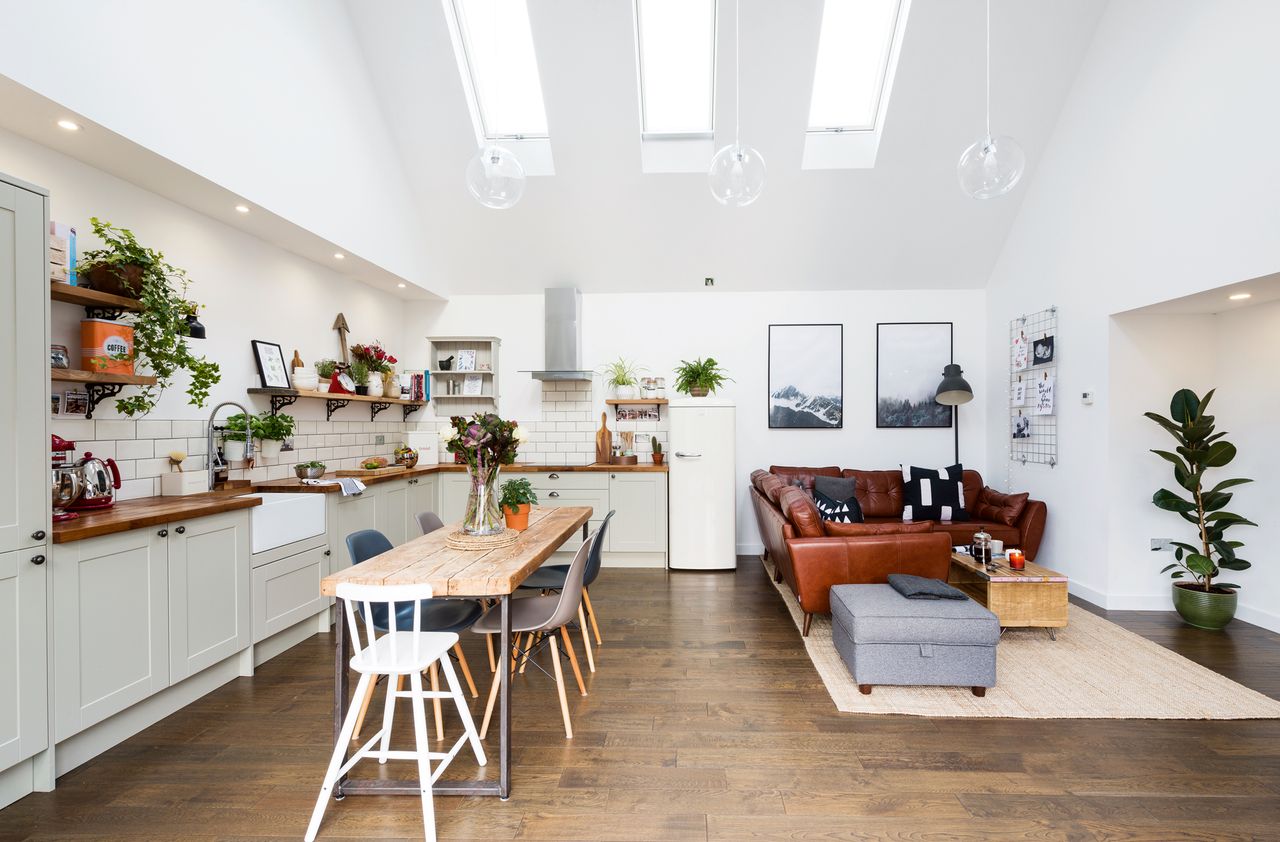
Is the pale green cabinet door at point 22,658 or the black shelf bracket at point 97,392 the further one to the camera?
the black shelf bracket at point 97,392

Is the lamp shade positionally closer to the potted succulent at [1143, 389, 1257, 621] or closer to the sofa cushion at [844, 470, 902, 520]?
the sofa cushion at [844, 470, 902, 520]

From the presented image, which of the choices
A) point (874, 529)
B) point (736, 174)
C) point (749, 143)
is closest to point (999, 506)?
point (874, 529)

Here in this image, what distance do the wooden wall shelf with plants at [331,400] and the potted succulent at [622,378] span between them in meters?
1.98

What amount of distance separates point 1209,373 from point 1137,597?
174cm

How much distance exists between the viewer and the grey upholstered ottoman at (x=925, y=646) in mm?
3035

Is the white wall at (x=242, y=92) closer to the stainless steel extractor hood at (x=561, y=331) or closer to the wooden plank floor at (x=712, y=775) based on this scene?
the stainless steel extractor hood at (x=561, y=331)

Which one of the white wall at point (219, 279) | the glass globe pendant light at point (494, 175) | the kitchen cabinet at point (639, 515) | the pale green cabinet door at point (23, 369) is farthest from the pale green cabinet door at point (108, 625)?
the kitchen cabinet at point (639, 515)

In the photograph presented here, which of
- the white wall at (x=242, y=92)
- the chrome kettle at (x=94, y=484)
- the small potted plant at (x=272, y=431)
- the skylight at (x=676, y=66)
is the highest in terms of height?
the skylight at (x=676, y=66)

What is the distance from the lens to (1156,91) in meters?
3.91

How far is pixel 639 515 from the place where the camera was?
19.1ft

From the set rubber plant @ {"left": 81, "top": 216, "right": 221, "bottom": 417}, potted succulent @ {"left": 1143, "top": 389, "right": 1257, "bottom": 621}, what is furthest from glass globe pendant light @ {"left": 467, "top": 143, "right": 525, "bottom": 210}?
potted succulent @ {"left": 1143, "top": 389, "right": 1257, "bottom": 621}

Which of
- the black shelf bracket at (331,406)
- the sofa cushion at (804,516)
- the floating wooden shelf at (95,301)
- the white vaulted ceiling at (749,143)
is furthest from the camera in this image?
the black shelf bracket at (331,406)

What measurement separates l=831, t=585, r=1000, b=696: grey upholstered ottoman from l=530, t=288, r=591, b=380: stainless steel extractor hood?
395 cm

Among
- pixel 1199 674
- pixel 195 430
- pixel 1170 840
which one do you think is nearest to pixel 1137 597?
pixel 1199 674
